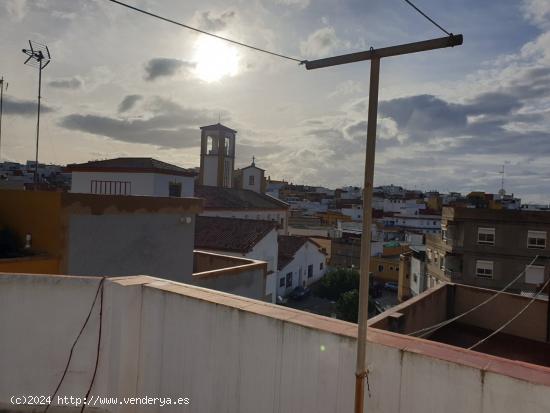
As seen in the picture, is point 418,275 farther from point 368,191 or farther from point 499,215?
point 368,191

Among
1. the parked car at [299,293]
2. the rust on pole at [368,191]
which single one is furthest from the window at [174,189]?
the parked car at [299,293]

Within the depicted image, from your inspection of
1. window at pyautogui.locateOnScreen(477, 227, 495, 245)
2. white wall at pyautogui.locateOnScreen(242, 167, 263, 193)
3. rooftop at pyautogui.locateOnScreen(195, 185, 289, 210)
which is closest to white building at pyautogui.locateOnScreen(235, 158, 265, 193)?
white wall at pyautogui.locateOnScreen(242, 167, 263, 193)

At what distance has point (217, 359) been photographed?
163 inches

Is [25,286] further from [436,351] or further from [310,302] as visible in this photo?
[310,302]

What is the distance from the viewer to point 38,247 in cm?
828

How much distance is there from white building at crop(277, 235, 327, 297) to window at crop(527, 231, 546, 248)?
1545 centimetres

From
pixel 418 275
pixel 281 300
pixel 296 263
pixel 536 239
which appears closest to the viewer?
pixel 536 239

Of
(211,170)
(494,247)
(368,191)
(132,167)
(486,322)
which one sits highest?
(211,170)

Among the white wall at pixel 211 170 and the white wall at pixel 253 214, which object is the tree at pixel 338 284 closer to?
the white wall at pixel 253 214

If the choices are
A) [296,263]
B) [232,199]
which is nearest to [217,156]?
[232,199]

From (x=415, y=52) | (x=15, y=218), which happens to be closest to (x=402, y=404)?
(x=415, y=52)

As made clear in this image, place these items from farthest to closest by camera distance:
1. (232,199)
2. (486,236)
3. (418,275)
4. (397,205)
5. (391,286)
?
(397,205), (391,286), (232,199), (418,275), (486,236)

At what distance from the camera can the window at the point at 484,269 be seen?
3000 centimetres

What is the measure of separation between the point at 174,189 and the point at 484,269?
24.2 meters
